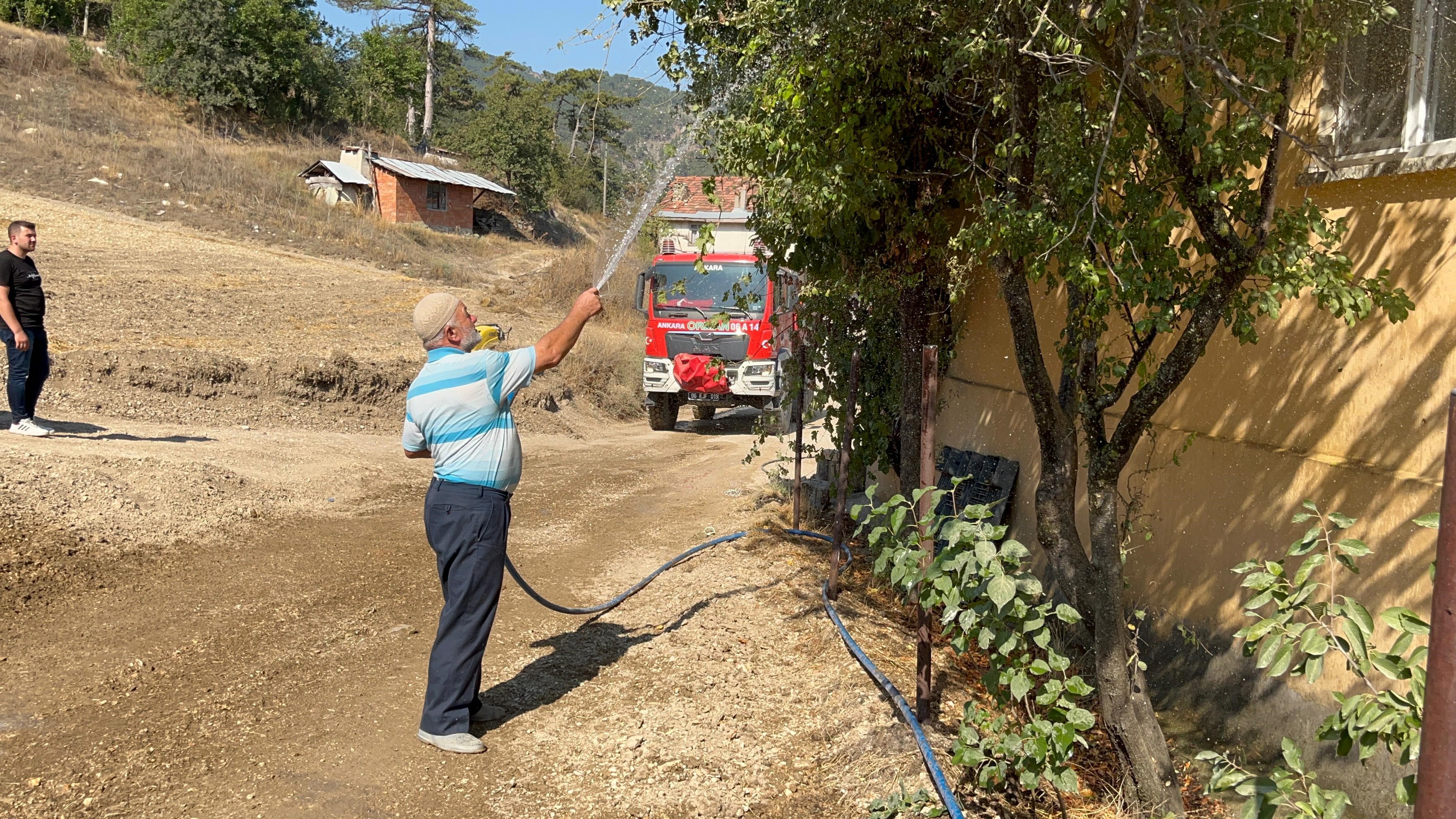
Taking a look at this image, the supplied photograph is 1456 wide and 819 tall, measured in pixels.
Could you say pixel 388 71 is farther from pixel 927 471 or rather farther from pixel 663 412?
pixel 927 471

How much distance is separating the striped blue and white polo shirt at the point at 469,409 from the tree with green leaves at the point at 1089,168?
1.77 meters

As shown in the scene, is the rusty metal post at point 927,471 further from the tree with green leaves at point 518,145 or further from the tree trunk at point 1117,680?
the tree with green leaves at point 518,145

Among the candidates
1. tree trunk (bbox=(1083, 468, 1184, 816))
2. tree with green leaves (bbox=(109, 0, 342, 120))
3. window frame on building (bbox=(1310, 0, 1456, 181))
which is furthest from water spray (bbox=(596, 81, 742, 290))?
tree with green leaves (bbox=(109, 0, 342, 120))

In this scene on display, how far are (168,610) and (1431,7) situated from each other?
632cm

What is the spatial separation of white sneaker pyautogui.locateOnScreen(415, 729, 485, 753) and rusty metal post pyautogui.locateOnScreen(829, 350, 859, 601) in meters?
2.35

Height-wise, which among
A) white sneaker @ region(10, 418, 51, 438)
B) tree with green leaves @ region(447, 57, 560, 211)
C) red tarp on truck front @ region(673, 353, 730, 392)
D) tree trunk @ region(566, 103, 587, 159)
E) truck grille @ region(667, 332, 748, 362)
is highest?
tree trunk @ region(566, 103, 587, 159)

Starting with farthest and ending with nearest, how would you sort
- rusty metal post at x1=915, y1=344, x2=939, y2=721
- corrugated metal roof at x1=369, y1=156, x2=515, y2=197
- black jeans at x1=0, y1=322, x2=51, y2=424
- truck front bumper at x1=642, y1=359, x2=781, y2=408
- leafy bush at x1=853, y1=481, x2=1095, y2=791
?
corrugated metal roof at x1=369, y1=156, x2=515, y2=197, truck front bumper at x1=642, y1=359, x2=781, y2=408, black jeans at x1=0, y1=322, x2=51, y2=424, rusty metal post at x1=915, y1=344, x2=939, y2=721, leafy bush at x1=853, y1=481, x2=1095, y2=791

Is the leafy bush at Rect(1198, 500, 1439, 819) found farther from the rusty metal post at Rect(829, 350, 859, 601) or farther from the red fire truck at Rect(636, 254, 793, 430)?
the red fire truck at Rect(636, 254, 793, 430)

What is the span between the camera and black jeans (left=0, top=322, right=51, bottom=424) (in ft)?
27.9

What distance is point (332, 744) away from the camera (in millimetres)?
4230

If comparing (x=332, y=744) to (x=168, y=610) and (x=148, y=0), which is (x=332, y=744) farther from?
(x=148, y=0)

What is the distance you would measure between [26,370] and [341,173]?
3105cm

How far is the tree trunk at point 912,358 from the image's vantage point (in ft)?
21.6

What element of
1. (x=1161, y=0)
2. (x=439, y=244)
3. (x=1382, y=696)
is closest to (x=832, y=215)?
(x=1161, y=0)
